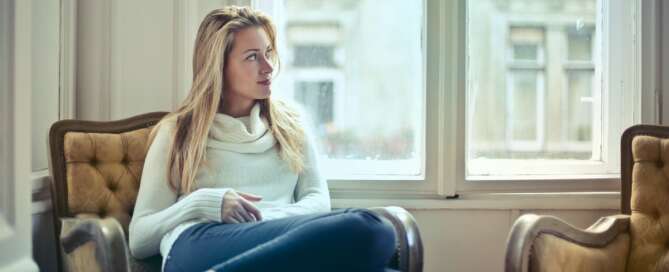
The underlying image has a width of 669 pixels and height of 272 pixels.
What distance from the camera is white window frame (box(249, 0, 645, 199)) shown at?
8.50 ft

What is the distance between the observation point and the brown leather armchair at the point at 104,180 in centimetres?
189

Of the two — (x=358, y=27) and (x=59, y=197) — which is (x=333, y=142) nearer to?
(x=358, y=27)

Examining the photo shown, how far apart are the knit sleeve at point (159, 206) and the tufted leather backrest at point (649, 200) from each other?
124cm

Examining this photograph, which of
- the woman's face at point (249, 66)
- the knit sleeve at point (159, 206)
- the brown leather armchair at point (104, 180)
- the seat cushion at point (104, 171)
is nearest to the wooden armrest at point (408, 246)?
the brown leather armchair at point (104, 180)

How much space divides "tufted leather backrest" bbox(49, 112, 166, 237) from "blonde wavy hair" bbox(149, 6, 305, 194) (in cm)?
12

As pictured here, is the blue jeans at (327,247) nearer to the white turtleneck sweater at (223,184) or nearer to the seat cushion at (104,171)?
the white turtleneck sweater at (223,184)

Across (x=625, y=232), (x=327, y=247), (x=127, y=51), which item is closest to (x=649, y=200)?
(x=625, y=232)

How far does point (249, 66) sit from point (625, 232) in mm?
1230

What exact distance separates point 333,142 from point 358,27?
433 millimetres

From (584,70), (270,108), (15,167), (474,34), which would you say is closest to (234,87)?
(270,108)

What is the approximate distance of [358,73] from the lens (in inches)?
107

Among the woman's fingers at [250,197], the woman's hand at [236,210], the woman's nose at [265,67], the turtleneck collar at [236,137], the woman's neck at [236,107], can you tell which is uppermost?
the woman's nose at [265,67]

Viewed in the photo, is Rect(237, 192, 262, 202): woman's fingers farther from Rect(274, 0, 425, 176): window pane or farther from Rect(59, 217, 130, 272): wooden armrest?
Rect(274, 0, 425, 176): window pane

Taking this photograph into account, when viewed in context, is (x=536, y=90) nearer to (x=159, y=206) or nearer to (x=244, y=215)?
(x=244, y=215)
